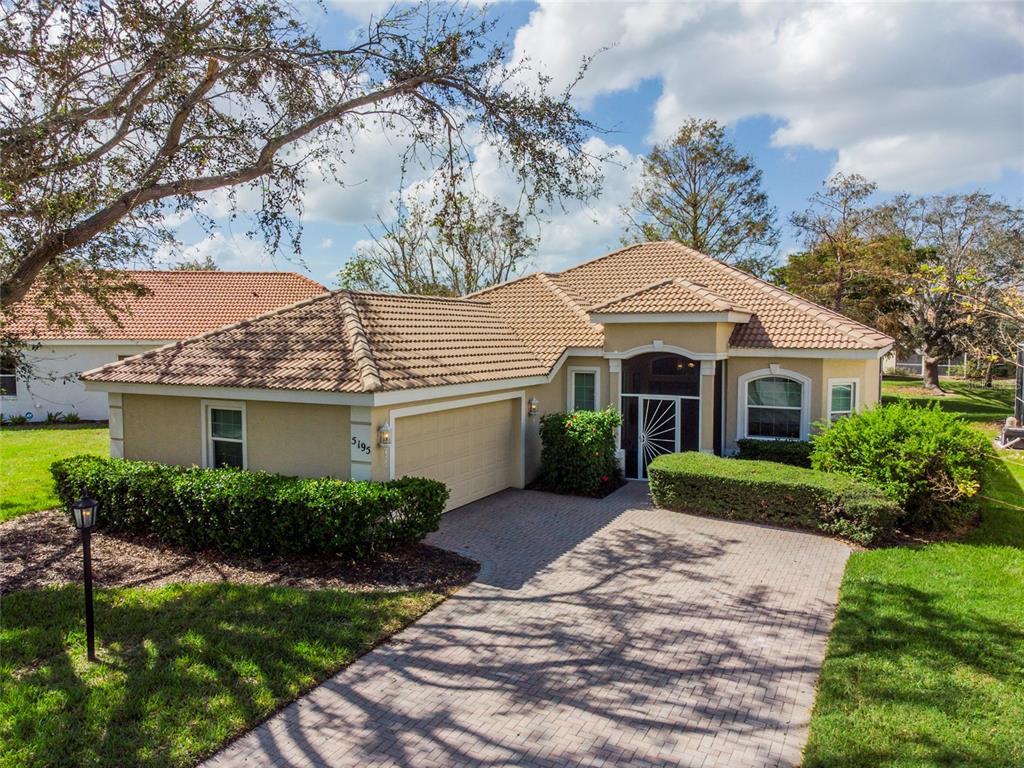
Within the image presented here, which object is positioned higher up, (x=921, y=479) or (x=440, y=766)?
(x=921, y=479)

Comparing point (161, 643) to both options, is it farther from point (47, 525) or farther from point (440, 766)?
point (47, 525)

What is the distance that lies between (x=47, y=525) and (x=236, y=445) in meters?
3.67

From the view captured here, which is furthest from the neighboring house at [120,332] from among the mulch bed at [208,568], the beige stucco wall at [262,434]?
the mulch bed at [208,568]

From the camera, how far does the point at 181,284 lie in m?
30.0

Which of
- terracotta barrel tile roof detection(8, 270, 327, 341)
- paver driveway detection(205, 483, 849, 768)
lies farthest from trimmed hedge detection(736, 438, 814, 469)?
terracotta barrel tile roof detection(8, 270, 327, 341)

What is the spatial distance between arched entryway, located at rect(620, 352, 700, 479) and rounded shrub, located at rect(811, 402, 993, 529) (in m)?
4.14

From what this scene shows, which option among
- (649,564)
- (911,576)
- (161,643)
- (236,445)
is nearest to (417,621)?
(161,643)

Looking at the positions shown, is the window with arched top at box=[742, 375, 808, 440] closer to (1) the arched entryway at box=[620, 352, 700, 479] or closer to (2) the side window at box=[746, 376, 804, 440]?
(2) the side window at box=[746, 376, 804, 440]

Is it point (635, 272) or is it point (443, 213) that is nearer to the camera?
point (443, 213)

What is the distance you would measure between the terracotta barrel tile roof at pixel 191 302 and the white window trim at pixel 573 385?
51.8ft

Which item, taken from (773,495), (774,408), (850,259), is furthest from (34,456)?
(850,259)

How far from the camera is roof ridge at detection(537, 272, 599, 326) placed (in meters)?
18.3

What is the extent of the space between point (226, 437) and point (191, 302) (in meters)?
18.9

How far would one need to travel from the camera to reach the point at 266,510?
10078 millimetres
